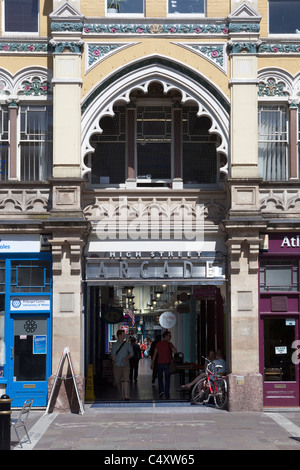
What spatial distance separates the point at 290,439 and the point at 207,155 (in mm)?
8616

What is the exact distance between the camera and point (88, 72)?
69.8 ft

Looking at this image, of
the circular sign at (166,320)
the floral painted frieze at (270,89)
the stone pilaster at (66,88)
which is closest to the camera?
the stone pilaster at (66,88)

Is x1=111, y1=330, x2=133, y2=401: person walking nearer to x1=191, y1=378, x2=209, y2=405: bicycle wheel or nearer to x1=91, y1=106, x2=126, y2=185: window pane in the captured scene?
x1=191, y1=378, x2=209, y2=405: bicycle wheel

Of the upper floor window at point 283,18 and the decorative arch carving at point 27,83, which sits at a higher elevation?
the upper floor window at point 283,18

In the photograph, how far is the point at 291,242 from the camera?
21344mm

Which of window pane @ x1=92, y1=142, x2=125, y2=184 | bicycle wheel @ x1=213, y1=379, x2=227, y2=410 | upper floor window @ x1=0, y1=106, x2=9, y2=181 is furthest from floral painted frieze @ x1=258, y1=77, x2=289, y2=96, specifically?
bicycle wheel @ x1=213, y1=379, x2=227, y2=410

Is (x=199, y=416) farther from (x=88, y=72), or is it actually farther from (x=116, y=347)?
(x=88, y=72)

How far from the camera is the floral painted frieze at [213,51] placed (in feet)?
70.0

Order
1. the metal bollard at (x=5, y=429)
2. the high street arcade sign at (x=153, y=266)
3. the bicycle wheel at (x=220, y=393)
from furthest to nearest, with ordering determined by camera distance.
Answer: the high street arcade sign at (x=153, y=266)
the bicycle wheel at (x=220, y=393)
the metal bollard at (x=5, y=429)

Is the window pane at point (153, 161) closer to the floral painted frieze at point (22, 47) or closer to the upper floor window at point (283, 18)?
the floral painted frieze at point (22, 47)

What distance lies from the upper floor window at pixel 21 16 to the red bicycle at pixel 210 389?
9044 mm

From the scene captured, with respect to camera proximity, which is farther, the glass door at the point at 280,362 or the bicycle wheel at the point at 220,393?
the glass door at the point at 280,362

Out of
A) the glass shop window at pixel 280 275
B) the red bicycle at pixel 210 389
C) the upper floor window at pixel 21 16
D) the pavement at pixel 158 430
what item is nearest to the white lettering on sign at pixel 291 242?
the glass shop window at pixel 280 275

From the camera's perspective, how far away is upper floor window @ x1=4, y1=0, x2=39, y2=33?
22.0 metres
